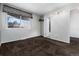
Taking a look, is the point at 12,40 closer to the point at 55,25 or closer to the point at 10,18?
the point at 10,18

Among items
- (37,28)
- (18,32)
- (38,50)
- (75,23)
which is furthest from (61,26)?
(18,32)

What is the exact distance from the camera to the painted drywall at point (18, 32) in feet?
10.3

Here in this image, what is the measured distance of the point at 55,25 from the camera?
4.20 meters

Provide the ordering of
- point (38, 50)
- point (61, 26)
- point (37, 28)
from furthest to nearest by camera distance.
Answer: point (37, 28)
point (61, 26)
point (38, 50)

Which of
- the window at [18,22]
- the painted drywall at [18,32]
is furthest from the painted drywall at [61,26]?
the window at [18,22]

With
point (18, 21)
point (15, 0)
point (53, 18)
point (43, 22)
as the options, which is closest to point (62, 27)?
point (53, 18)

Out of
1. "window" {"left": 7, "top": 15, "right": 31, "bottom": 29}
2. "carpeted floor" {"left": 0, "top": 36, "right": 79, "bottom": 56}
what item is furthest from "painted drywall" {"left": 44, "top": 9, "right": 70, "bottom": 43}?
"window" {"left": 7, "top": 15, "right": 31, "bottom": 29}

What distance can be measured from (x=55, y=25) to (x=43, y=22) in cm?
139

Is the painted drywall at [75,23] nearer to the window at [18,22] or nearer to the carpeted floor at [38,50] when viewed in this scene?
the carpeted floor at [38,50]

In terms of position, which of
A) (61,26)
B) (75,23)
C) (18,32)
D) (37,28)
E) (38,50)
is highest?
(75,23)

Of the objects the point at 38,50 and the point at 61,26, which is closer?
the point at 38,50

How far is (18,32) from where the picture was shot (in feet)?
12.8

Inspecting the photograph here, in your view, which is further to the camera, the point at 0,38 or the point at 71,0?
the point at 0,38

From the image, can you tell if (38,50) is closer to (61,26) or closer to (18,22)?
(61,26)
